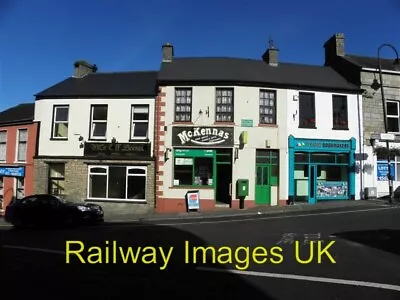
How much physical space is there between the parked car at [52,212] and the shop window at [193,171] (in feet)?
21.2

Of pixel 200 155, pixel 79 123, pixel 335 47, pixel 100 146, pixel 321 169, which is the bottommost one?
pixel 321 169

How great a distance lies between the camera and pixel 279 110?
2414 cm

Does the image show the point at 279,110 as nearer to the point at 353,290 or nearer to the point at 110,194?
the point at 110,194

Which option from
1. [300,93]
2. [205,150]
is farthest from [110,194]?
[300,93]

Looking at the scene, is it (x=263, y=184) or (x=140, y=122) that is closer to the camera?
(x=263, y=184)

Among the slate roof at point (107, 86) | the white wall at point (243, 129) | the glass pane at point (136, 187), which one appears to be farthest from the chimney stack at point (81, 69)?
the glass pane at point (136, 187)

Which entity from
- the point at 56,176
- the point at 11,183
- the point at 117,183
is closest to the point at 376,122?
the point at 117,183

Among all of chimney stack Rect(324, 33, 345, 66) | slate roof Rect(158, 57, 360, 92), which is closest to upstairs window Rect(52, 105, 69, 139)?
slate roof Rect(158, 57, 360, 92)

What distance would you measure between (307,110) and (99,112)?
11.7 meters

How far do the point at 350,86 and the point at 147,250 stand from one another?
727 inches

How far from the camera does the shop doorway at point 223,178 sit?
23.7 metres

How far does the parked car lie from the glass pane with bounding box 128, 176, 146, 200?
19.7ft

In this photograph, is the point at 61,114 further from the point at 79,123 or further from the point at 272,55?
the point at 272,55

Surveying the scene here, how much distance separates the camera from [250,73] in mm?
25062
